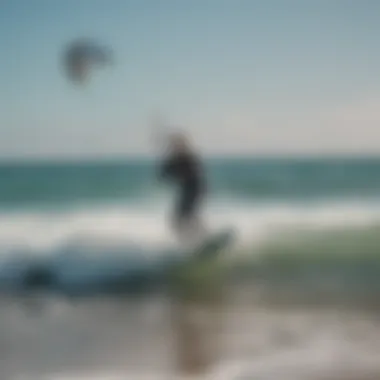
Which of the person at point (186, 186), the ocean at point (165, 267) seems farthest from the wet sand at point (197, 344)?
the person at point (186, 186)

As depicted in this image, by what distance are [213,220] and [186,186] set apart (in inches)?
2.5

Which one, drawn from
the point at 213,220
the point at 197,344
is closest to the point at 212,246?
the point at 213,220

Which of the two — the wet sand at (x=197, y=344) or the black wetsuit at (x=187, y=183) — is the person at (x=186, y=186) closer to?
the black wetsuit at (x=187, y=183)

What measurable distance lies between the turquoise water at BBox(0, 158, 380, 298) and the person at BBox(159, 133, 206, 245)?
14mm

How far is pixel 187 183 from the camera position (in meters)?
1.03

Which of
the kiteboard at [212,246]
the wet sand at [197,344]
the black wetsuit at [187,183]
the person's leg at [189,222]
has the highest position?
the black wetsuit at [187,183]

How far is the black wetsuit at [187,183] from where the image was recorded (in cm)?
103

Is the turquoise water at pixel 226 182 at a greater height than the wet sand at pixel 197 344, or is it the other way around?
the turquoise water at pixel 226 182

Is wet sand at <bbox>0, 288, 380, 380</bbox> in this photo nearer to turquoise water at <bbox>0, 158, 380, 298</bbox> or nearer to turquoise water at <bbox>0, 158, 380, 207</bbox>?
turquoise water at <bbox>0, 158, 380, 298</bbox>

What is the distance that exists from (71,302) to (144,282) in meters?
0.11

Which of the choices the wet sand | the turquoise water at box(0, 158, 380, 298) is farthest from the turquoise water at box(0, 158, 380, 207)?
the wet sand

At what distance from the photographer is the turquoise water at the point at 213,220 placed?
102 centimetres

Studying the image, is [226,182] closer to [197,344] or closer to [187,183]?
[187,183]

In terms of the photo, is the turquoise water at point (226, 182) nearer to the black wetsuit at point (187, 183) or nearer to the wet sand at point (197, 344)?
the black wetsuit at point (187, 183)
